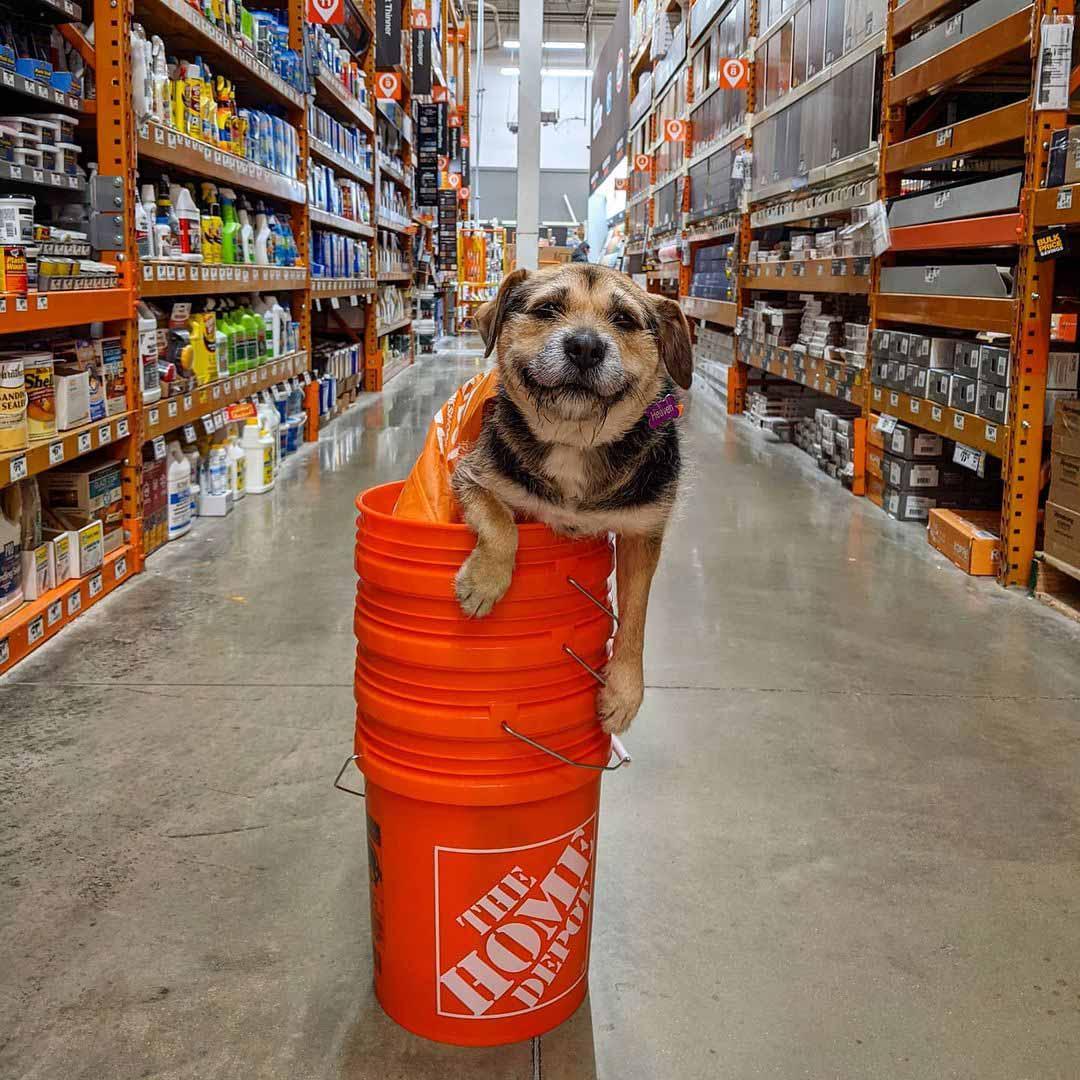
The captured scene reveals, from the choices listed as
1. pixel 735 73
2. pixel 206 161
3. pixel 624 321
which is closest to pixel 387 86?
pixel 735 73

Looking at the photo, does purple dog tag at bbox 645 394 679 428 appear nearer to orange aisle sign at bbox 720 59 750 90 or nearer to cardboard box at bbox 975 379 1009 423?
cardboard box at bbox 975 379 1009 423

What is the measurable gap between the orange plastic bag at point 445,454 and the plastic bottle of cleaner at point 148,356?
8.50 ft

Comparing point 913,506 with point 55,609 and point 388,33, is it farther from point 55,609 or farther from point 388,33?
point 388,33

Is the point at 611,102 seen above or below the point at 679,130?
above

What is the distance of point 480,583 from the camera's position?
1437 millimetres

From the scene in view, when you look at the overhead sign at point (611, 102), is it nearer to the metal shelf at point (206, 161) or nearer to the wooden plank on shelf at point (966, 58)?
the metal shelf at point (206, 161)

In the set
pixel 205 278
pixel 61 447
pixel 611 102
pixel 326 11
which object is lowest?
pixel 61 447

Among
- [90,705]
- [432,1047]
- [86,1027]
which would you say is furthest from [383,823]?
[90,705]

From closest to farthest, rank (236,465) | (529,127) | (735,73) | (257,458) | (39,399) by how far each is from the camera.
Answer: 1. (39,399)
2. (236,465)
3. (257,458)
4. (735,73)
5. (529,127)

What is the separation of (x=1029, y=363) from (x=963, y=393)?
52 cm

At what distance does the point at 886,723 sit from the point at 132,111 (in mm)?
3236

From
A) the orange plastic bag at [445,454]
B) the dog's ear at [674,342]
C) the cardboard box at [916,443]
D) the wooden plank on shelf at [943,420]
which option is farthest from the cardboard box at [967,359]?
the orange plastic bag at [445,454]

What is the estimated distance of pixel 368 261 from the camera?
1007cm

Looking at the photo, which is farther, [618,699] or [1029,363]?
[1029,363]
